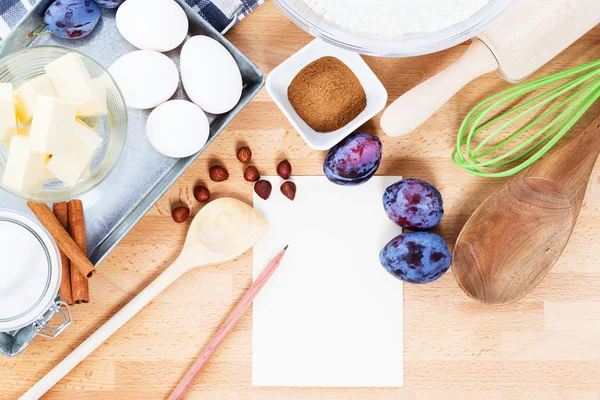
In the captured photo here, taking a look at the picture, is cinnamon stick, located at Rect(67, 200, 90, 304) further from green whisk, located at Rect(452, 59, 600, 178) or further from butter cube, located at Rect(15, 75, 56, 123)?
green whisk, located at Rect(452, 59, 600, 178)

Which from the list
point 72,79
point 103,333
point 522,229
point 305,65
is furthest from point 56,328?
point 522,229

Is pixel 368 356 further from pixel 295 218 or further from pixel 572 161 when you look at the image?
pixel 572 161

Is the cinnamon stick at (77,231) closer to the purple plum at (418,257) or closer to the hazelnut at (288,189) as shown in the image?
the hazelnut at (288,189)

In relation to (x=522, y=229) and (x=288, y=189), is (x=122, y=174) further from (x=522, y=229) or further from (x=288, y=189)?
(x=522, y=229)

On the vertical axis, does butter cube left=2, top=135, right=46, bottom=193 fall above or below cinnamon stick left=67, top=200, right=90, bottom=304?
above

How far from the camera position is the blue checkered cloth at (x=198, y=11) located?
24.5 inches

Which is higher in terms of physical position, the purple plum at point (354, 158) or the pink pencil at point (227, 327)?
the purple plum at point (354, 158)

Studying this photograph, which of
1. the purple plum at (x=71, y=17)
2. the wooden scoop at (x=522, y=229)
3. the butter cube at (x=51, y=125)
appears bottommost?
the wooden scoop at (x=522, y=229)

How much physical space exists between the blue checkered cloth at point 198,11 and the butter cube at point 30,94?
14 centimetres

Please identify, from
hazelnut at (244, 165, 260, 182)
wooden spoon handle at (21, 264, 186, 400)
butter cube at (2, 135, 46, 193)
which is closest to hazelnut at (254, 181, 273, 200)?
hazelnut at (244, 165, 260, 182)

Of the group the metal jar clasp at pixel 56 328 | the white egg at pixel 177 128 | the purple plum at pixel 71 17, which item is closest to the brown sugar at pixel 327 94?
the white egg at pixel 177 128

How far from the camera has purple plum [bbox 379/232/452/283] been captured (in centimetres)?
62

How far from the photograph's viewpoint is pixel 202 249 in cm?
66

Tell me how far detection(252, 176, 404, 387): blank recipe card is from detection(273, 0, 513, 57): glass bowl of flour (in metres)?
0.18
